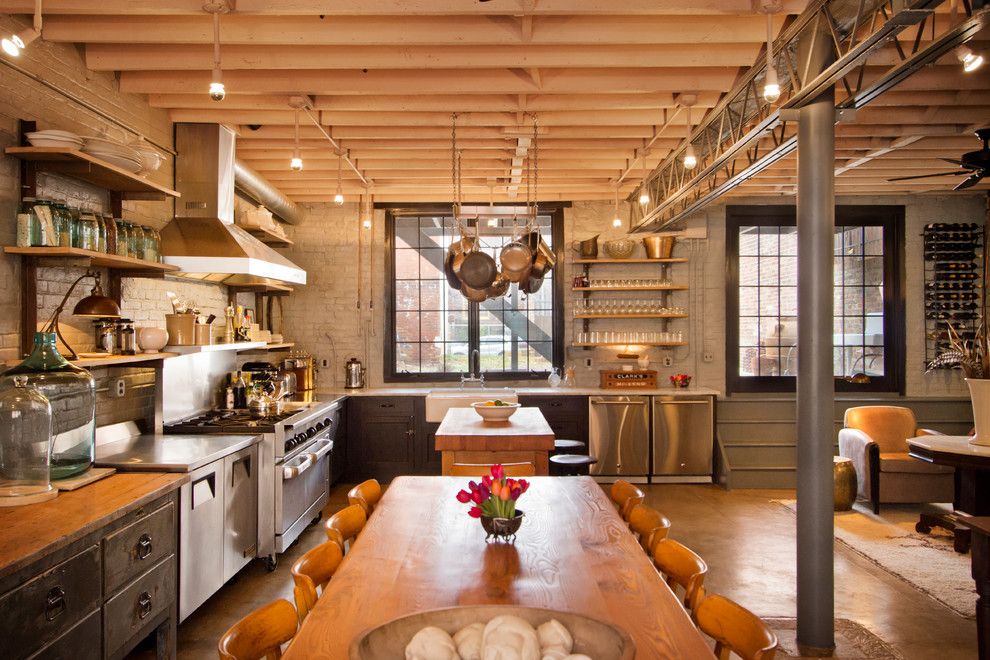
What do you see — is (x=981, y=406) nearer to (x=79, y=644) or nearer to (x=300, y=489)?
(x=300, y=489)

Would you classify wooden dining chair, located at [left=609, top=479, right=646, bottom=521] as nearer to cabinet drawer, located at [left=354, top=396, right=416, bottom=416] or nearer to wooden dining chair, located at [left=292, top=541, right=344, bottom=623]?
wooden dining chair, located at [left=292, top=541, right=344, bottom=623]

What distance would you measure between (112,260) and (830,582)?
427 cm

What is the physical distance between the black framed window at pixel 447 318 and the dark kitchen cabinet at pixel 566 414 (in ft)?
2.58

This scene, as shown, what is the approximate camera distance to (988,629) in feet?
9.42

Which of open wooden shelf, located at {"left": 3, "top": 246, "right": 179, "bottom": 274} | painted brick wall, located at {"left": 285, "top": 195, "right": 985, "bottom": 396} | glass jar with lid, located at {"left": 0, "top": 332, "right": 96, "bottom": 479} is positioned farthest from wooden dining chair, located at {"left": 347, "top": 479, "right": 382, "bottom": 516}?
painted brick wall, located at {"left": 285, "top": 195, "right": 985, "bottom": 396}

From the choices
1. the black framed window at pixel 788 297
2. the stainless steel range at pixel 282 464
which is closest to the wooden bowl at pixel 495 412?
the stainless steel range at pixel 282 464

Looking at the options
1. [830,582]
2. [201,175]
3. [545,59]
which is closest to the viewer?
[830,582]

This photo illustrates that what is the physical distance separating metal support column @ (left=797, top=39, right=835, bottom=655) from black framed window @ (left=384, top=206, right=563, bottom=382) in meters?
4.79

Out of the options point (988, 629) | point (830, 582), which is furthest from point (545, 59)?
point (988, 629)

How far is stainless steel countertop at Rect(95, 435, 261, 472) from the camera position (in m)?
3.56

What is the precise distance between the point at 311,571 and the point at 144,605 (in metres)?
1.33

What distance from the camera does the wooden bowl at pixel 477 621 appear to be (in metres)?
1.50

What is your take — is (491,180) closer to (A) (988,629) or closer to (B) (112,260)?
(B) (112,260)

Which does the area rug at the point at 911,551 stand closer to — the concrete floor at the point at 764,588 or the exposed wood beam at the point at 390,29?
the concrete floor at the point at 764,588
